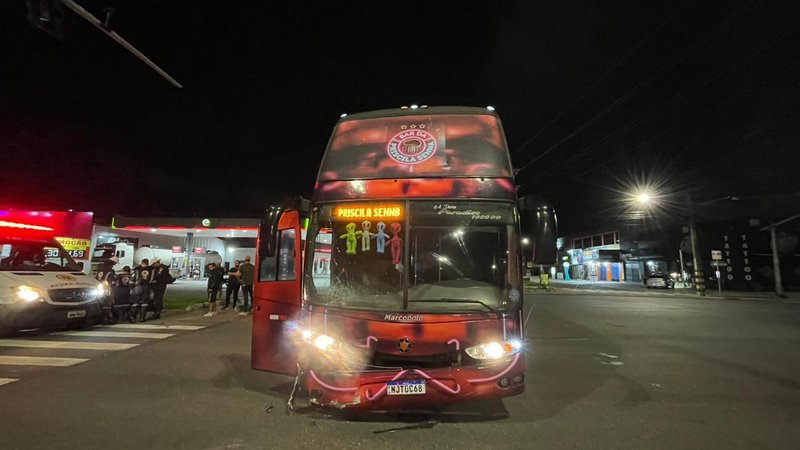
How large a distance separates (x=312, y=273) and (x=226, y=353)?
440cm

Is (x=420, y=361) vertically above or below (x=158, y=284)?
below

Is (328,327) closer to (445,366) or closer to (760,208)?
(445,366)

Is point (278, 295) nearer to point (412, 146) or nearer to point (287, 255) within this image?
point (287, 255)

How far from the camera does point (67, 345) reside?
29.2 feet

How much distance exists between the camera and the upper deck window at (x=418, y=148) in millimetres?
5199

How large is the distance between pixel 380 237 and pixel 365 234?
21 centimetres

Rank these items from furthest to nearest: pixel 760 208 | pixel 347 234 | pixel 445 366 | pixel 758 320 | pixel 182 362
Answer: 1. pixel 760 208
2. pixel 758 320
3. pixel 182 362
4. pixel 347 234
5. pixel 445 366

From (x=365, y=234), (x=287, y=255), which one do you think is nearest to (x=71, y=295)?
(x=287, y=255)

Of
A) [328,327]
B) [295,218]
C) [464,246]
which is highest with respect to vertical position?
[295,218]

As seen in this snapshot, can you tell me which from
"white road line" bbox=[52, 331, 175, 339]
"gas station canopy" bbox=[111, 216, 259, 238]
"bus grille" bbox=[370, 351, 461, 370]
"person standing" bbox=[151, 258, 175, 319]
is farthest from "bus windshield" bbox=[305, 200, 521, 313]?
"gas station canopy" bbox=[111, 216, 259, 238]

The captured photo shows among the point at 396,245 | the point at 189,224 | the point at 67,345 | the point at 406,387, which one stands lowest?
the point at 67,345

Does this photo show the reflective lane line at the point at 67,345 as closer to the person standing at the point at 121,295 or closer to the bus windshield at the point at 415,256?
the person standing at the point at 121,295

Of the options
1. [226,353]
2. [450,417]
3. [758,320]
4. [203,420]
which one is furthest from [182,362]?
[758,320]

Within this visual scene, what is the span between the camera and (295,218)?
17.6ft
